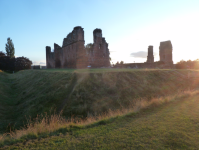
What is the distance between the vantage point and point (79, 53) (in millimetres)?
19625

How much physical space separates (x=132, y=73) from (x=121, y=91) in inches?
150

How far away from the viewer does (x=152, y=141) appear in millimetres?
3186

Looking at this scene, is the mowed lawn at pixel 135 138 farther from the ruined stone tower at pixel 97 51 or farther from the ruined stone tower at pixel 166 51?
the ruined stone tower at pixel 166 51

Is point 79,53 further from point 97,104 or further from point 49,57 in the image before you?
point 49,57

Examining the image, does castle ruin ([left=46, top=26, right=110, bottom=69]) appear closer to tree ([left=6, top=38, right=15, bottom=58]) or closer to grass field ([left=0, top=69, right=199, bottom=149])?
grass field ([left=0, top=69, right=199, bottom=149])

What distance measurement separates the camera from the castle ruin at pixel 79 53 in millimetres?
19641

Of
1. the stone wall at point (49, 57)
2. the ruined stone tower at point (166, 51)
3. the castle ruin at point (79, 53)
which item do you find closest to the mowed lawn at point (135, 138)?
the castle ruin at point (79, 53)

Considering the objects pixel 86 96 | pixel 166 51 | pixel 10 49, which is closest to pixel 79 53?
pixel 86 96

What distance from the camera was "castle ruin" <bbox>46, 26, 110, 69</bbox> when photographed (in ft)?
64.4

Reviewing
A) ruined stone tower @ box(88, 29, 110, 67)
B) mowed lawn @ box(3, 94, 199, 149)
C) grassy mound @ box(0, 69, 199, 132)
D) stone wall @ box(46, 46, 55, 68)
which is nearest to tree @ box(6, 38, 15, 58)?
stone wall @ box(46, 46, 55, 68)

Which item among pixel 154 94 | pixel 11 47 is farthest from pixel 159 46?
pixel 11 47

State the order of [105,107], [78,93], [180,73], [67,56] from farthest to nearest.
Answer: [67,56] → [180,73] → [78,93] → [105,107]

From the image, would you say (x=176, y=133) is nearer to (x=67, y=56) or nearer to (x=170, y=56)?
(x=67, y=56)

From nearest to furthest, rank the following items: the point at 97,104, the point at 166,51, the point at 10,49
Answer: the point at 97,104 < the point at 166,51 < the point at 10,49
